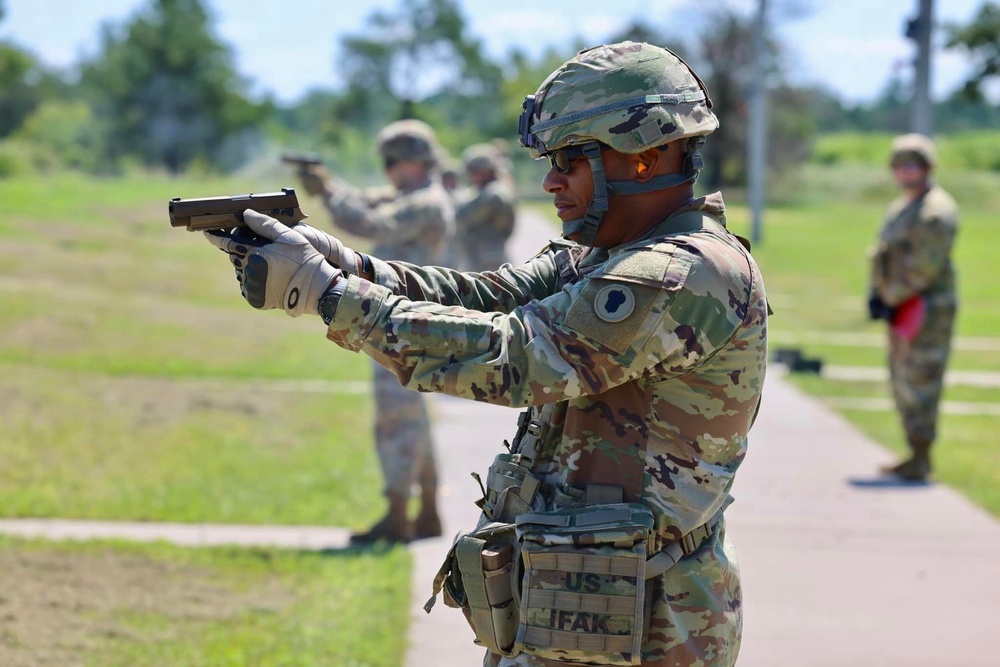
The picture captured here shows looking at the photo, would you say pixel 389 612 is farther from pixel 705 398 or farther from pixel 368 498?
pixel 705 398

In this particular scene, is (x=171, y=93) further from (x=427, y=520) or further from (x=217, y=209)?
(x=217, y=209)

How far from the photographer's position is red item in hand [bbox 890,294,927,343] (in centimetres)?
822

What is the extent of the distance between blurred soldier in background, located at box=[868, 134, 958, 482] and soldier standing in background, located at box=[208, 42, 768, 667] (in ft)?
18.9

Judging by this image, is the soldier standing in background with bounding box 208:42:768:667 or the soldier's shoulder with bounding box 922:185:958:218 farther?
the soldier's shoulder with bounding box 922:185:958:218

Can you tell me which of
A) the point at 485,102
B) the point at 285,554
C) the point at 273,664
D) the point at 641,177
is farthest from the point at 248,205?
the point at 485,102

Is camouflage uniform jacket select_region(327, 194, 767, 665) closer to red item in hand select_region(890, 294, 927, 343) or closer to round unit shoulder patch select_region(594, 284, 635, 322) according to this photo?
round unit shoulder patch select_region(594, 284, 635, 322)

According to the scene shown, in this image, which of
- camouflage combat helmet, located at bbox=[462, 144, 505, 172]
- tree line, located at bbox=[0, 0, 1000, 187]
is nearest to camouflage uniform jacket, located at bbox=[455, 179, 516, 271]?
camouflage combat helmet, located at bbox=[462, 144, 505, 172]

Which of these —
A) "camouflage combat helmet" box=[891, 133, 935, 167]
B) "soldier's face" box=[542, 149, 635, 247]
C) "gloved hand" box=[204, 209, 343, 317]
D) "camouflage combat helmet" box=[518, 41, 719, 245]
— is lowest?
"gloved hand" box=[204, 209, 343, 317]

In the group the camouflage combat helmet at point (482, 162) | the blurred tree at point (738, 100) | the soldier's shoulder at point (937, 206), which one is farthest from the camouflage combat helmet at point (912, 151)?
the blurred tree at point (738, 100)

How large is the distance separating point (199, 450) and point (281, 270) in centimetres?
617

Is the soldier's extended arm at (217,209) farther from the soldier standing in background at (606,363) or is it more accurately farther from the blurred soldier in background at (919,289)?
the blurred soldier in background at (919,289)

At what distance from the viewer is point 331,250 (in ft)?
8.90

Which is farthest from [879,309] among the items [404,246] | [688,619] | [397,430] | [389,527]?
[688,619]

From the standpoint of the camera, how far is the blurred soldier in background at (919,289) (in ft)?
26.6
